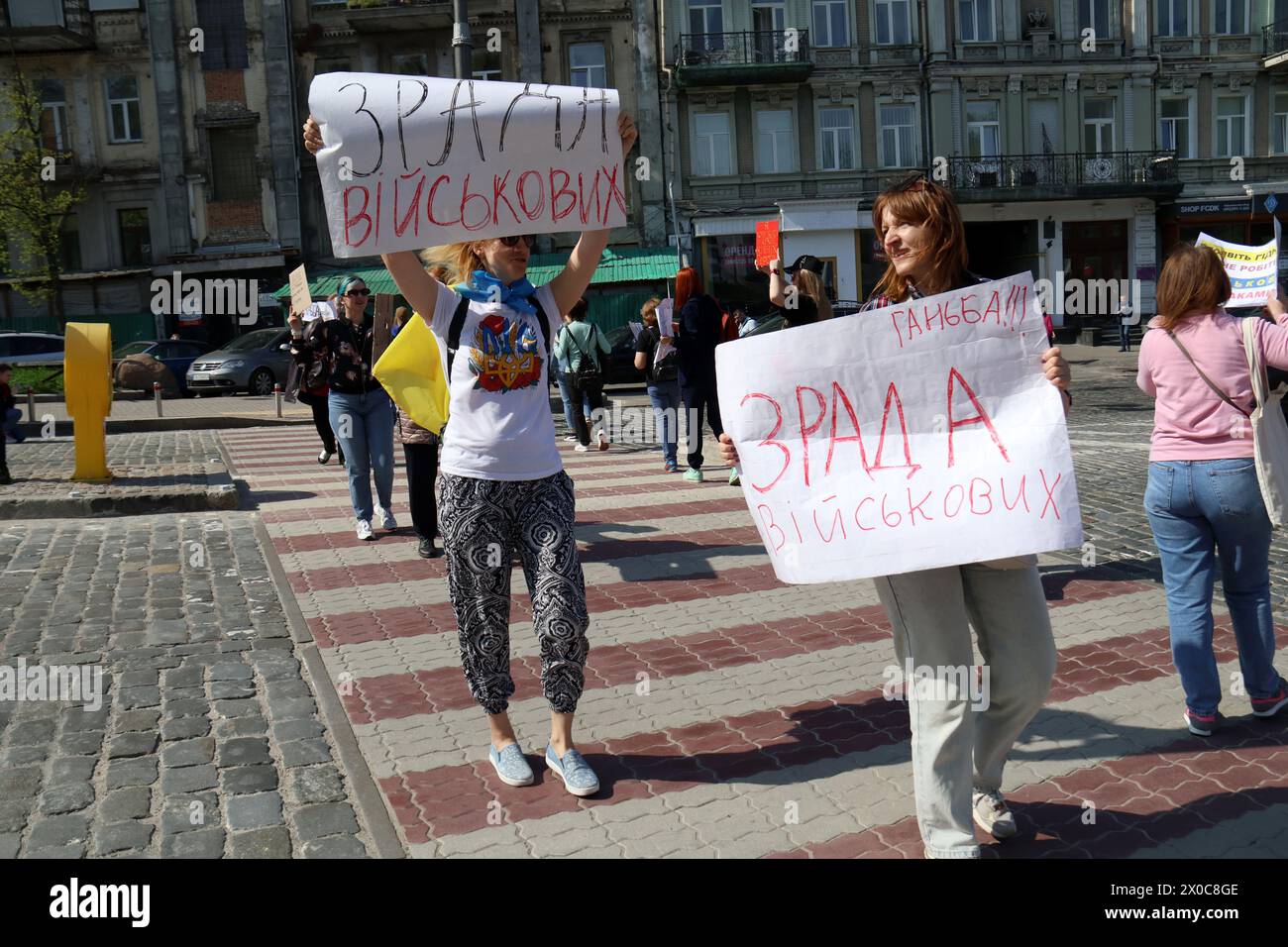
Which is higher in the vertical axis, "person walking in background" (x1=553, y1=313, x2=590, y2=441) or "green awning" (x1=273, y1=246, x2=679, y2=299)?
"green awning" (x1=273, y1=246, x2=679, y2=299)

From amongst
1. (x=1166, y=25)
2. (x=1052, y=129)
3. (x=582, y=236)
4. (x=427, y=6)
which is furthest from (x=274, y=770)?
(x=1166, y=25)

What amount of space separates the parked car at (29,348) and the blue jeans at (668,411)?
1956 cm

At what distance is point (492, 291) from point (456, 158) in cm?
46

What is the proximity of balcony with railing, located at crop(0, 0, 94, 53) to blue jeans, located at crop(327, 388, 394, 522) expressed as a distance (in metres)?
30.9

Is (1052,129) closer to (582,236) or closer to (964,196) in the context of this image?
(964,196)

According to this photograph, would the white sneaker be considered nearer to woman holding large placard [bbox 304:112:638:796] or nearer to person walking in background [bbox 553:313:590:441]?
woman holding large placard [bbox 304:112:638:796]

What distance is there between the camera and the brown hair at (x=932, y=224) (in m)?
3.37

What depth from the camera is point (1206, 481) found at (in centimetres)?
445

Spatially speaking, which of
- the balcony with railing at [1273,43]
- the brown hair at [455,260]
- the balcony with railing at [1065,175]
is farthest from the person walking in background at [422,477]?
the balcony with railing at [1273,43]

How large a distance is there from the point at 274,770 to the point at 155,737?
0.73 meters

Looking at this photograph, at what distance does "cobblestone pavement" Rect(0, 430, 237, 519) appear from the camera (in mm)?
10211

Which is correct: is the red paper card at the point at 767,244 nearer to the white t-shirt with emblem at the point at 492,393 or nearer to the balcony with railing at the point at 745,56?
the white t-shirt with emblem at the point at 492,393

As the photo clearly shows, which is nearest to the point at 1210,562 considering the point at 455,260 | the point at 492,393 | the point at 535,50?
the point at 492,393

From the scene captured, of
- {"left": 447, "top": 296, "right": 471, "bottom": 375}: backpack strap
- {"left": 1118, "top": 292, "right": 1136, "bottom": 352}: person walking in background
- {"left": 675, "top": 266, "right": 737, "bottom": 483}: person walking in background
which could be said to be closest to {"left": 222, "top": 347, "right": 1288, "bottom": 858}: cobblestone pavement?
{"left": 447, "top": 296, "right": 471, "bottom": 375}: backpack strap
